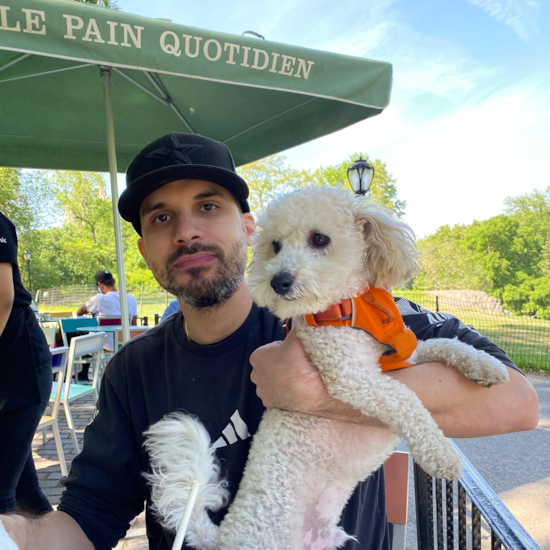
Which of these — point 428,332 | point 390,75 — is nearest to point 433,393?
point 428,332

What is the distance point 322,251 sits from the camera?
4.50ft

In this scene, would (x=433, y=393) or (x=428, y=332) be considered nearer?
(x=433, y=393)

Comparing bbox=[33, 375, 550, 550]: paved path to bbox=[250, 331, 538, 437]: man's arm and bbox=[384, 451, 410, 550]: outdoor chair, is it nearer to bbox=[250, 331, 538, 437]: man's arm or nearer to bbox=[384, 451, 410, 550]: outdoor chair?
bbox=[384, 451, 410, 550]: outdoor chair

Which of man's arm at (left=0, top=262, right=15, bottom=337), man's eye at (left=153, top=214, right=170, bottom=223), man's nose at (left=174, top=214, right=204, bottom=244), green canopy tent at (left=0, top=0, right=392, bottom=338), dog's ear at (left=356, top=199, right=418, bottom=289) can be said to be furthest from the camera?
man's arm at (left=0, top=262, right=15, bottom=337)

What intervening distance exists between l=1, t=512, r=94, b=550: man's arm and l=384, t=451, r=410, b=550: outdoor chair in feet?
3.99

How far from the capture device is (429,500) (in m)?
1.60

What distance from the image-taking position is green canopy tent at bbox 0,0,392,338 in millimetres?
1933

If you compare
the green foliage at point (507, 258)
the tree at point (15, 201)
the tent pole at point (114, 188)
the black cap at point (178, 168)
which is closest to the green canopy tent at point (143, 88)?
the tent pole at point (114, 188)

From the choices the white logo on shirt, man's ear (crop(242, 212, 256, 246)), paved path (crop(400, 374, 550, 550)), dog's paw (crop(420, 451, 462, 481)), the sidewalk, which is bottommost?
paved path (crop(400, 374, 550, 550))

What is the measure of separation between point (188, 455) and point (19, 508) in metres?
1.85

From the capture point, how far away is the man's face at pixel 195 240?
4.81 feet

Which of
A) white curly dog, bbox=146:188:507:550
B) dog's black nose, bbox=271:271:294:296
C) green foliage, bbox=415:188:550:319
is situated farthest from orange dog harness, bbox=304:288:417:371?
green foliage, bbox=415:188:550:319

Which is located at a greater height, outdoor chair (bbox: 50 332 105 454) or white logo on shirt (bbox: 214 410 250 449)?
white logo on shirt (bbox: 214 410 250 449)

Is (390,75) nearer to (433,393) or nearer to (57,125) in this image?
(433,393)
